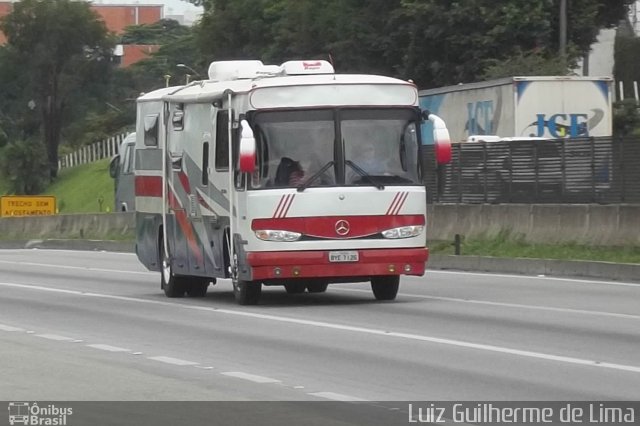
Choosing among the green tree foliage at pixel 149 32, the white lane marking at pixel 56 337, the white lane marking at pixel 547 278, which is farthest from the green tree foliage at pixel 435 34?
the green tree foliage at pixel 149 32

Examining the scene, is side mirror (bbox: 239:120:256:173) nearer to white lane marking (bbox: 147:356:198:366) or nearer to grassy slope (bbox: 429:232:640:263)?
white lane marking (bbox: 147:356:198:366)

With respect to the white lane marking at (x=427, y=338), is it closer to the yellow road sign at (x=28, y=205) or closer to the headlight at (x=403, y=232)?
the headlight at (x=403, y=232)

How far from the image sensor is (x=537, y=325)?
18266 mm

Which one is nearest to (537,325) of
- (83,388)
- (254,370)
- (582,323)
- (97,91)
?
(582,323)

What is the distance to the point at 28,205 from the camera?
62.5 meters

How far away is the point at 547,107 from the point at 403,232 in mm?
21509

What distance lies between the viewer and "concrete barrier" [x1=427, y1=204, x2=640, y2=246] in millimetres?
29891

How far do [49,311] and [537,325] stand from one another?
7165 millimetres

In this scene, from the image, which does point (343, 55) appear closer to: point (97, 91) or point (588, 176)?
point (97, 91)

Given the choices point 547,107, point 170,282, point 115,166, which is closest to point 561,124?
point 547,107

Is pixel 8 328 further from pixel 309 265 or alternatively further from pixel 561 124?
pixel 561 124

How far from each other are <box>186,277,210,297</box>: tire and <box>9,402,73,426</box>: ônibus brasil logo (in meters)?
12.9

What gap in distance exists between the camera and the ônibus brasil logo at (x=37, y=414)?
1105 centimetres

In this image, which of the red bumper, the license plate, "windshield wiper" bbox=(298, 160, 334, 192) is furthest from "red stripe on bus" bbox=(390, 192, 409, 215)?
"windshield wiper" bbox=(298, 160, 334, 192)
